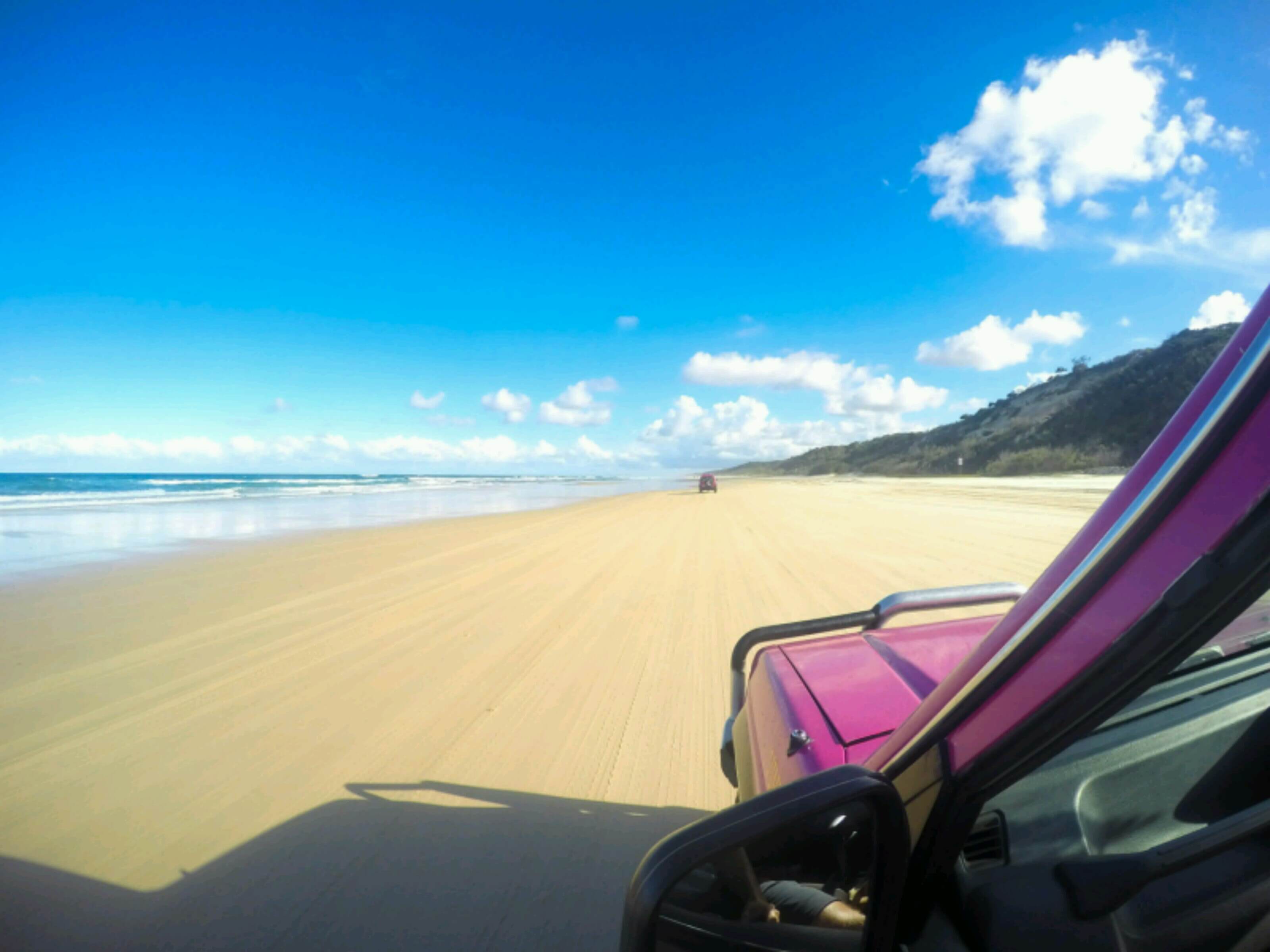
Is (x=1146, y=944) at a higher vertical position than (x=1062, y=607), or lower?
lower

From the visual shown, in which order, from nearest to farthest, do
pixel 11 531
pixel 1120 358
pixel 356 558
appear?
1. pixel 356 558
2. pixel 11 531
3. pixel 1120 358

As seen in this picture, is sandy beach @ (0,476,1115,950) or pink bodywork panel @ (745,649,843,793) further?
sandy beach @ (0,476,1115,950)

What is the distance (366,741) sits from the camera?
377 cm

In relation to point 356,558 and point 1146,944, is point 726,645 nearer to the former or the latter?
point 1146,944

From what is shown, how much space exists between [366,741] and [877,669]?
3296mm

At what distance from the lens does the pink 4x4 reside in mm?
681

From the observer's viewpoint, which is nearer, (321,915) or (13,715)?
(321,915)

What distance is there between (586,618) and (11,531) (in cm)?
1649

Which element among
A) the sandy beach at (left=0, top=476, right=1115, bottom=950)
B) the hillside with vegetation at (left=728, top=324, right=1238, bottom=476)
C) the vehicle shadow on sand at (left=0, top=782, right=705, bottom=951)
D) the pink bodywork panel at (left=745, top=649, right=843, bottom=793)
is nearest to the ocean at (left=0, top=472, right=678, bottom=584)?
the sandy beach at (left=0, top=476, right=1115, bottom=950)

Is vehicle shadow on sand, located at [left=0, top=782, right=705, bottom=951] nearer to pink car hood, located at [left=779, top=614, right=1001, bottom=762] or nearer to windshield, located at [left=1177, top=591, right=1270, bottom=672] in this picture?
pink car hood, located at [left=779, top=614, right=1001, bottom=762]

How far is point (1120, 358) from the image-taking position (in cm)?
3672

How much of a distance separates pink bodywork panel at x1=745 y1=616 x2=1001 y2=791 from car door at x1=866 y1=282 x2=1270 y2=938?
1.46ft

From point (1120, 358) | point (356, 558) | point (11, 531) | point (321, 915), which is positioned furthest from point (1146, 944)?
point (1120, 358)

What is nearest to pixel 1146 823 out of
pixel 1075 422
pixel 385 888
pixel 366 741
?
pixel 385 888
